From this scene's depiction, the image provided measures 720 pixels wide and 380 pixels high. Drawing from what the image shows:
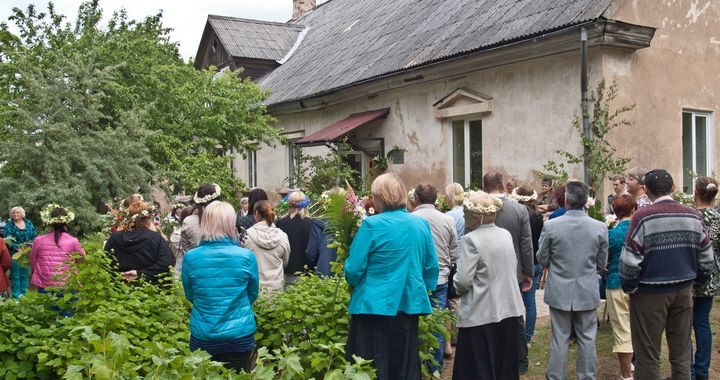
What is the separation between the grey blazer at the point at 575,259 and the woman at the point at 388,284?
1.52m

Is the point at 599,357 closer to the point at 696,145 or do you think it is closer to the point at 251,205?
the point at 251,205

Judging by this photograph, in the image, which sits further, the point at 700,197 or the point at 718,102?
the point at 718,102

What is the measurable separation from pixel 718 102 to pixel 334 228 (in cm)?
1034

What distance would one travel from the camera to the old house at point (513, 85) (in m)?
11.7

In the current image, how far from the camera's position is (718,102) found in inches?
507

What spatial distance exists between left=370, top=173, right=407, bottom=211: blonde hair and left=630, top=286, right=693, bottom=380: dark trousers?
217cm

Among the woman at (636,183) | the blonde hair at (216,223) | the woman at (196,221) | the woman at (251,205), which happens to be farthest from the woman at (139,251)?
the woman at (636,183)

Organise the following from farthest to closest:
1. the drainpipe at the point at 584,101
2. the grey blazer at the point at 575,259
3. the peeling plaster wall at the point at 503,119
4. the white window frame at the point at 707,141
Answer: the white window frame at the point at 707,141
the peeling plaster wall at the point at 503,119
the drainpipe at the point at 584,101
the grey blazer at the point at 575,259

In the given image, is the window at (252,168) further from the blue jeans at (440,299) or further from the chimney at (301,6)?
the blue jeans at (440,299)

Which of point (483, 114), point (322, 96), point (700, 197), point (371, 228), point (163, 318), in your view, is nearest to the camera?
point (371, 228)

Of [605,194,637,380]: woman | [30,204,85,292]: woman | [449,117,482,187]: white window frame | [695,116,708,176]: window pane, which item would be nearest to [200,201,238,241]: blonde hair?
[605,194,637,380]: woman

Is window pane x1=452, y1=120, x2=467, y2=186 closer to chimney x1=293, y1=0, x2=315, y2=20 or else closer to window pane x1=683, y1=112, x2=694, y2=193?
window pane x1=683, y1=112, x2=694, y2=193

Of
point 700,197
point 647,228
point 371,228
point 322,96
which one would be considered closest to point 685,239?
point 647,228

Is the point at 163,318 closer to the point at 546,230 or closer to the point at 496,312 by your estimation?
the point at 496,312
